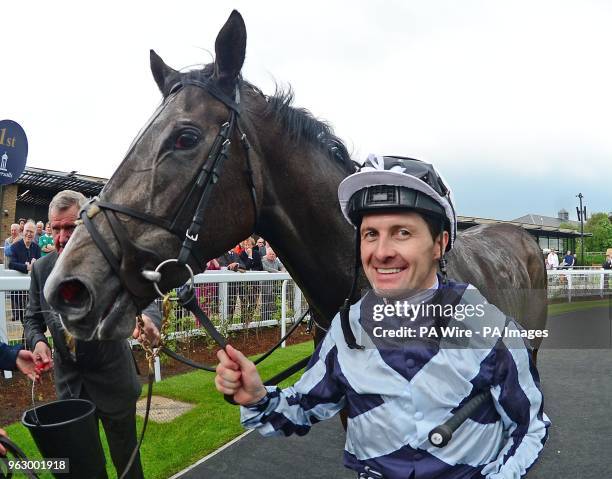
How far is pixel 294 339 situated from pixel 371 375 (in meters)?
7.27

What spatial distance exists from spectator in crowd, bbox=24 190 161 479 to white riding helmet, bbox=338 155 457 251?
1455 mm

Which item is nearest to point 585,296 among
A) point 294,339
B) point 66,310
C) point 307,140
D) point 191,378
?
point 294,339

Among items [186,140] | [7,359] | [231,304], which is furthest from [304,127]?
[231,304]

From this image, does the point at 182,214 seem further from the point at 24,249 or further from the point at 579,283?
the point at 579,283

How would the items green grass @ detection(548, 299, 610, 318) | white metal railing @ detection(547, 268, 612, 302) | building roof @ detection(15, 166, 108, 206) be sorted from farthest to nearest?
white metal railing @ detection(547, 268, 612, 302) < building roof @ detection(15, 166, 108, 206) < green grass @ detection(548, 299, 610, 318)

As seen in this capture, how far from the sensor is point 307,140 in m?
2.27

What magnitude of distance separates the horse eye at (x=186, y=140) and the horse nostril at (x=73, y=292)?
63cm

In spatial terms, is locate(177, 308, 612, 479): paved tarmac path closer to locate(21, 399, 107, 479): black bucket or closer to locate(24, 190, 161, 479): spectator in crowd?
locate(24, 190, 161, 479): spectator in crowd

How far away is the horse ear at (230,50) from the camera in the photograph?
1.93 m

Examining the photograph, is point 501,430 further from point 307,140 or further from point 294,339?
point 294,339

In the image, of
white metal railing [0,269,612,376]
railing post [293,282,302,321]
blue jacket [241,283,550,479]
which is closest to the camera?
blue jacket [241,283,550,479]

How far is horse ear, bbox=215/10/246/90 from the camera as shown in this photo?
1.93 meters

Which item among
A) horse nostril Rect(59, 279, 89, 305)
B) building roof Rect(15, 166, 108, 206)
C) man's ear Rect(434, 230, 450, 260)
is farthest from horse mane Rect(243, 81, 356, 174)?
building roof Rect(15, 166, 108, 206)

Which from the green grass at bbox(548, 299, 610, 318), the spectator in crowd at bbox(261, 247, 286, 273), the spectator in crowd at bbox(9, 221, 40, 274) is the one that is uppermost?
the spectator in crowd at bbox(9, 221, 40, 274)
